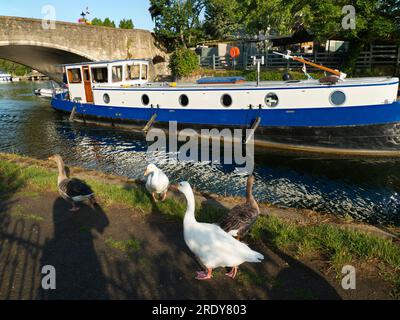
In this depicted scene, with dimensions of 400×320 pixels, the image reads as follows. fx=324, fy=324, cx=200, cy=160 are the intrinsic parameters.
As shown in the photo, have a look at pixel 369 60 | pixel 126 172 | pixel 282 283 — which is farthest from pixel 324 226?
pixel 369 60

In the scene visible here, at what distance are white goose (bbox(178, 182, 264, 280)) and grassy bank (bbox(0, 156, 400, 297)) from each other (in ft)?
4.03

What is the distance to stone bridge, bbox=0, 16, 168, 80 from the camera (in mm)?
27453

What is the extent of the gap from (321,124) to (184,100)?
7.01m

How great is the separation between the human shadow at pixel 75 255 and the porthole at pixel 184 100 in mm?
10866

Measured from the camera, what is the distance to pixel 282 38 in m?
28.9

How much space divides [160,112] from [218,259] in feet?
48.5

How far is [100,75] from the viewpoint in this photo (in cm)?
2086

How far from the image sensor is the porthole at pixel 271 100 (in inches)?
580

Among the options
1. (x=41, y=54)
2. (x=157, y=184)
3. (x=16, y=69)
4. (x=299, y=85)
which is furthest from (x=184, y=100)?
(x=16, y=69)

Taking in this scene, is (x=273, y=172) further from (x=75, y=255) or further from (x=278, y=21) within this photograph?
(x=278, y=21)

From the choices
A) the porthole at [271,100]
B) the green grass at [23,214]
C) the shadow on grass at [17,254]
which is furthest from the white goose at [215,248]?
the porthole at [271,100]

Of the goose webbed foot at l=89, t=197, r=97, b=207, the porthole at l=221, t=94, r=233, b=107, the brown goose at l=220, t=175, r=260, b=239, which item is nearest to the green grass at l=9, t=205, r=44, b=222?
the goose webbed foot at l=89, t=197, r=97, b=207
